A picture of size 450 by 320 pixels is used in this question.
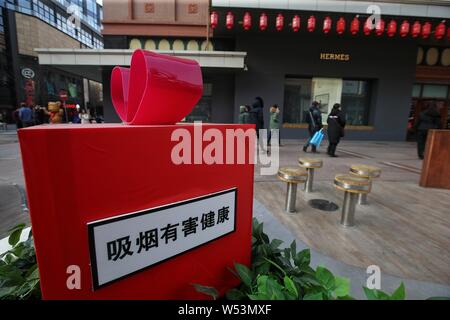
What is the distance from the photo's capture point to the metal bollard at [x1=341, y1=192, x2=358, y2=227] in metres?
3.07

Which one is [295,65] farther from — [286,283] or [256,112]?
[286,283]

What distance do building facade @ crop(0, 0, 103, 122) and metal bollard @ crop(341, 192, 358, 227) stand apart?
20.1 metres

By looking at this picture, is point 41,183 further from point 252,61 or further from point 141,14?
point 141,14

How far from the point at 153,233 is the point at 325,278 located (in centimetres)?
78

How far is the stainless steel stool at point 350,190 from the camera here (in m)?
2.90

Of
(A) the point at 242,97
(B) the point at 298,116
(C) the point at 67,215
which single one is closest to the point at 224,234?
(C) the point at 67,215

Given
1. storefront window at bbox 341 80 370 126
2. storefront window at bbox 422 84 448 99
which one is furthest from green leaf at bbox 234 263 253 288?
storefront window at bbox 422 84 448 99

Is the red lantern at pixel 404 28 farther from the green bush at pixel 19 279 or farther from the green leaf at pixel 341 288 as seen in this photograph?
the green bush at pixel 19 279

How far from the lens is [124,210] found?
85 cm

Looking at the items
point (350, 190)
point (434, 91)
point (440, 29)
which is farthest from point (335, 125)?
point (434, 91)

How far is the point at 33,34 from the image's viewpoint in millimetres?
21938

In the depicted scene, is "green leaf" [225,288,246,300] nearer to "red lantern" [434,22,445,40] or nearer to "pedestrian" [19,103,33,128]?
"red lantern" [434,22,445,40]

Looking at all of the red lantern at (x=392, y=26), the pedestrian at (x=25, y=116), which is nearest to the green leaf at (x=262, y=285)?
the red lantern at (x=392, y=26)
